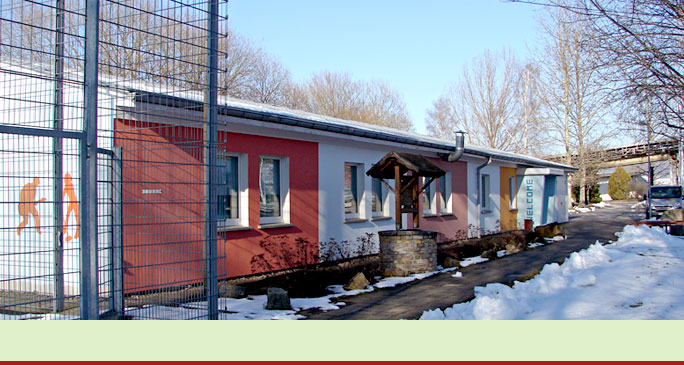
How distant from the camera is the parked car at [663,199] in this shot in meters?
31.8

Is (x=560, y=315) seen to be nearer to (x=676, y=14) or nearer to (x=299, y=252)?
(x=676, y=14)

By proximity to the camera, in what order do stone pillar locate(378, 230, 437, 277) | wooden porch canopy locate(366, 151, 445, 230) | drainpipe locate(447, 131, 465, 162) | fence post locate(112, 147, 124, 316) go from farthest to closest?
drainpipe locate(447, 131, 465, 162)
wooden porch canopy locate(366, 151, 445, 230)
stone pillar locate(378, 230, 437, 277)
fence post locate(112, 147, 124, 316)

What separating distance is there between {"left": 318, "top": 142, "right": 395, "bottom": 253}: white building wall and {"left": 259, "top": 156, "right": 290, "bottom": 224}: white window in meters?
1.04

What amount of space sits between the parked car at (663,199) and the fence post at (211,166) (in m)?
31.3

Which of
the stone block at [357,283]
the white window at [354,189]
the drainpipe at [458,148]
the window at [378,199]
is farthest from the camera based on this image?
the drainpipe at [458,148]

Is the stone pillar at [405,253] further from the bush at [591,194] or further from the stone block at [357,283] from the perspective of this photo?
the bush at [591,194]

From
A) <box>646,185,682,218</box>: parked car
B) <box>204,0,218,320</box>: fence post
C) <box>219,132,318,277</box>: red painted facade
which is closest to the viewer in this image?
<box>204,0,218,320</box>: fence post

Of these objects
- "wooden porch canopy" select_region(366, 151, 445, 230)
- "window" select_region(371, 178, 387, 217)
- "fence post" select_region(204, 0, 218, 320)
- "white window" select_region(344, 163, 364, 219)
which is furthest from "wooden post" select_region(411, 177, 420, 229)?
"fence post" select_region(204, 0, 218, 320)

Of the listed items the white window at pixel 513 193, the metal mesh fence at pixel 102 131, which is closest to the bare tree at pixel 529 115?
the white window at pixel 513 193

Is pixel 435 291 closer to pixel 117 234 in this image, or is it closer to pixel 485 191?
pixel 117 234

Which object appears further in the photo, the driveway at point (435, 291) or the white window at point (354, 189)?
the white window at point (354, 189)

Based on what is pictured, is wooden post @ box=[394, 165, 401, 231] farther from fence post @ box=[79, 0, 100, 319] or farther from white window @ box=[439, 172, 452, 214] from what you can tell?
fence post @ box=[79, 0, 100, 319]

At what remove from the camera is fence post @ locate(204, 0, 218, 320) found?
5.04 m

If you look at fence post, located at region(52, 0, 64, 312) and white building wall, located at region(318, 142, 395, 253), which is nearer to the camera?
fence post, located at region(52, 0, 64, 312)
